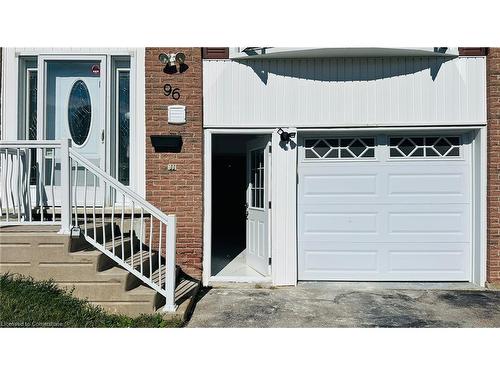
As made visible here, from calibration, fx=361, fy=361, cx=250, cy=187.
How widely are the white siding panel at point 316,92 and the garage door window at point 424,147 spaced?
1.05 feet

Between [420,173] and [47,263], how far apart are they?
16.3 ft

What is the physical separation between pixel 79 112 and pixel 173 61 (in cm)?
158

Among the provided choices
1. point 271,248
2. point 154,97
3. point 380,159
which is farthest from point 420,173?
point 154,97

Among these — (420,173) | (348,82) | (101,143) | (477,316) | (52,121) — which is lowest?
(477,316)

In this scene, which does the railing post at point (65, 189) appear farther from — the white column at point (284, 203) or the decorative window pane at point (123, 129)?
the white column at point (284, 203)

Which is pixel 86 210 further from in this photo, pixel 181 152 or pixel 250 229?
pixel 250 229

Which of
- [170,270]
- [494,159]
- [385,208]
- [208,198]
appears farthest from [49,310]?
[494,159]

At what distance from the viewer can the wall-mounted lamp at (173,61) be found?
5.02 meters

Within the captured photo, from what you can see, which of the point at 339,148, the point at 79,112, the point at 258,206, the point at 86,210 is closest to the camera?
the point at 86,210

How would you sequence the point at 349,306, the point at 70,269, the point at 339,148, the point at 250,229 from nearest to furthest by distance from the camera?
the point at 70,269 → the point at 349,306 → the point at 339,148 → the point at 250,229

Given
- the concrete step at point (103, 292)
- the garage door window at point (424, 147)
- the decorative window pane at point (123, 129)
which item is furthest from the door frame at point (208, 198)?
the garage door window at point (424, 147)

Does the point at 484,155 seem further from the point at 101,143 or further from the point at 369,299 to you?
the point at 101,143

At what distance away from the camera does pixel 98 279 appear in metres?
3.86

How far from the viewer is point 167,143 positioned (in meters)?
5.05
